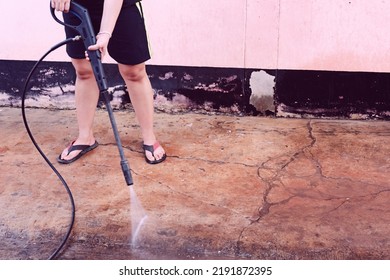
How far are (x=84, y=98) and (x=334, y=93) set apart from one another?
1.67 meters

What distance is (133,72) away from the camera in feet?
Answer: 8.63

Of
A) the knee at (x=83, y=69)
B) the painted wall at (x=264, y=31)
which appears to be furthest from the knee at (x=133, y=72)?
the painted wall at (x=264, y=31)

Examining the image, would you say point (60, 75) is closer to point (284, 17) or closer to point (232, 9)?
point (232, 9)

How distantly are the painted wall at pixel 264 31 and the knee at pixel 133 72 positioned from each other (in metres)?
0.80

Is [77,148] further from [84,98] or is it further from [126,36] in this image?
[126,36]

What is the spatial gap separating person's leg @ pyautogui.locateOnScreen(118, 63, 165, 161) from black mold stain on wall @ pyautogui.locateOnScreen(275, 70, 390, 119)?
1033mm

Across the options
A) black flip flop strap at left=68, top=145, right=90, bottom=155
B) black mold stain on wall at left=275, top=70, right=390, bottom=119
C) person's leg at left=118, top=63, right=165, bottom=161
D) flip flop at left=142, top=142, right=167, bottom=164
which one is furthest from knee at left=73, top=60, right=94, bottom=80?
black mold stain on wall at left=275, top=70, right=390, bottom=119

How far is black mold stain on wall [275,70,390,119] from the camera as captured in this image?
3.28 m

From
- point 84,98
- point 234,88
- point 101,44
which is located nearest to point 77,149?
point 84,98

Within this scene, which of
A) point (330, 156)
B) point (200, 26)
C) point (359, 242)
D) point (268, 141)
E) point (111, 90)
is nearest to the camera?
point (359, 242)

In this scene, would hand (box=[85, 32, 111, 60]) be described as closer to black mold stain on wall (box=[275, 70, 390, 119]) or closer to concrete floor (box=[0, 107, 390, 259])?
concrete floor (box=[0, 107, 390, 259])
